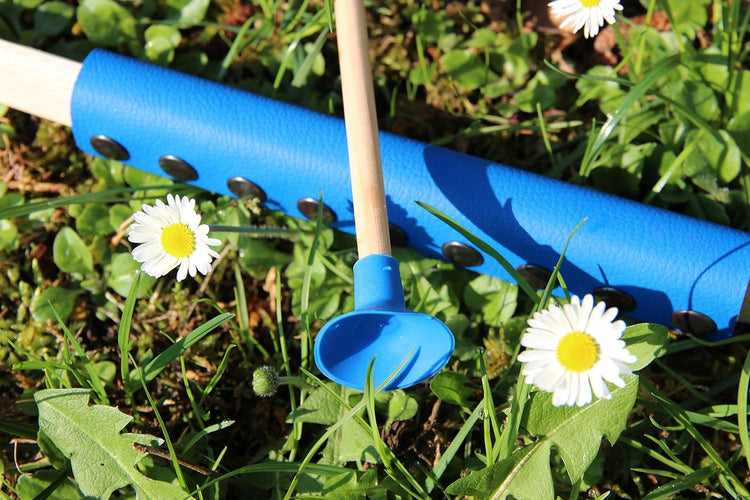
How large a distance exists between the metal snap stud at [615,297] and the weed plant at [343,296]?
0.11 metres

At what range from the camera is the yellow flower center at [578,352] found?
46.0 inches

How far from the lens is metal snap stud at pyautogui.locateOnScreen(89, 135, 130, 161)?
1.61 meters

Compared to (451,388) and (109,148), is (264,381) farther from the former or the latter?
(109,148)

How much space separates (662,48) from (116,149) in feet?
4.48

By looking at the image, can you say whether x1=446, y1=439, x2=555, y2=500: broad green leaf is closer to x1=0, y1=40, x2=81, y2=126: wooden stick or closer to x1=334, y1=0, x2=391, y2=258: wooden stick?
x1=334, y1=0, x2=391, y2=258: wooden stick

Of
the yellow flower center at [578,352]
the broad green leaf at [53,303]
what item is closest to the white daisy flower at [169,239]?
the broad green leaf at [53,303]

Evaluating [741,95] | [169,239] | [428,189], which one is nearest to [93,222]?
[169,239]

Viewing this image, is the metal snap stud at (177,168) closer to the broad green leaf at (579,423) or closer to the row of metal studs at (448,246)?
the row of metal studs at (448,246)

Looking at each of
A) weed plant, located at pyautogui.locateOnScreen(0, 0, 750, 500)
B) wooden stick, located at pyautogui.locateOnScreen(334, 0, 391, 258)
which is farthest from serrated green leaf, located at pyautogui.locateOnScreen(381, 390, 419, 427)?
wooden stick, located at pyautogui.locateOnScreen(334, 0, 391, 258)

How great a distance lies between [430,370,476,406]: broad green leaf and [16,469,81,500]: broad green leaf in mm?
742

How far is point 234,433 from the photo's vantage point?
1522 mm

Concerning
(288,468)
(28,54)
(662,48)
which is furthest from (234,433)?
(662,48)

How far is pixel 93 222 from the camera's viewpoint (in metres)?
1.70

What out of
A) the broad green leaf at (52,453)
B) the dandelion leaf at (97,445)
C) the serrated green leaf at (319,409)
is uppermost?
the serrated green leaf at (319,409)
